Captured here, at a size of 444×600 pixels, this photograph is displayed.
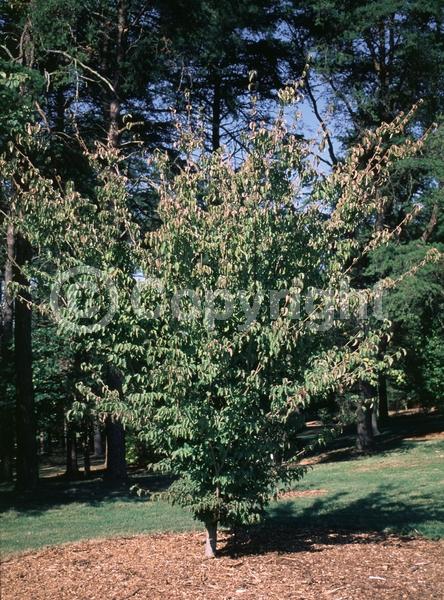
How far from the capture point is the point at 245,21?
60.2ft

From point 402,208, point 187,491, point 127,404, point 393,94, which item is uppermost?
point 393,94

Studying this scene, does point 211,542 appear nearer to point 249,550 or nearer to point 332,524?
point 249,550

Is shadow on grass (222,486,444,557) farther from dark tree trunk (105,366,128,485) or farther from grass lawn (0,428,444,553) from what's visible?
dark tree trunk (105,366,128,485)

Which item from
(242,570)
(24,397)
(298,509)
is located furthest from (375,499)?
(24,397)

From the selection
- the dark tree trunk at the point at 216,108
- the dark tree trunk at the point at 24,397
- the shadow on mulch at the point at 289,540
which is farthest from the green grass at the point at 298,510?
the dark tree trunk at the point at 216,108

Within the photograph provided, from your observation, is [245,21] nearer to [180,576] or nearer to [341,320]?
[341,320]

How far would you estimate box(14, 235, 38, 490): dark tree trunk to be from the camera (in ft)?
48.6

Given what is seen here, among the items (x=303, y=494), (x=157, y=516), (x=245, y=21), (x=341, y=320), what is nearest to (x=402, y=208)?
(x=245, y=21)

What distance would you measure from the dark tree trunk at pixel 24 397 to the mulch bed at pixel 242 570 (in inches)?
284

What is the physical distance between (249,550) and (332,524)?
6.46ft

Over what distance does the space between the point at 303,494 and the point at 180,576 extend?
6329 millimetres

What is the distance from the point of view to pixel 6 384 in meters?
15.9

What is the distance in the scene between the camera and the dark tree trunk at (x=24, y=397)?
1483 cm

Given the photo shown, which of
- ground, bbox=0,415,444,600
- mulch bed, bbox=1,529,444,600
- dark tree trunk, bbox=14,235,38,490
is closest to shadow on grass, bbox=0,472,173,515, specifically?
ground, bbox=0,415,444,600
